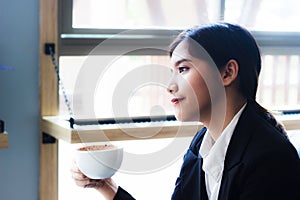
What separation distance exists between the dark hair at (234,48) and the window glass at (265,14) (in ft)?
3.38

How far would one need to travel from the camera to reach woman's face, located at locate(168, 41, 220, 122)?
4.17 ft

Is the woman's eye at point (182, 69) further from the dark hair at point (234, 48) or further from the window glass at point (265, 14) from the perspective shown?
the window glass at point (265, 14)

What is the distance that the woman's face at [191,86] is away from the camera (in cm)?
127

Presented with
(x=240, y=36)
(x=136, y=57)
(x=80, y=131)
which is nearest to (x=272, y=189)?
(x=240, y=36)

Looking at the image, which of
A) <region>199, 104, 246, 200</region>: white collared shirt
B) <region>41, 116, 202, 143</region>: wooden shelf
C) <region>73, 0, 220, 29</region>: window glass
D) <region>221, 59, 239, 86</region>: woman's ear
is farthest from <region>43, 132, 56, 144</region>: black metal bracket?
<region>221, 59, 239, 86</region>: woman's ear

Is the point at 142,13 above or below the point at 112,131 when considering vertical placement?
above

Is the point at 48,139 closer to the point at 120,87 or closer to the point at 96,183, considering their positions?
the point at 120,87

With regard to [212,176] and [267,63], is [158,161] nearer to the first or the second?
[212,176]

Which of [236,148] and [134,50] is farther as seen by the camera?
[134,50]

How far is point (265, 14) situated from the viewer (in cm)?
242

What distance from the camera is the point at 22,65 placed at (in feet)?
6.35

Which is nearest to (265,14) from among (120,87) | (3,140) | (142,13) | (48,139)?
(142,13)

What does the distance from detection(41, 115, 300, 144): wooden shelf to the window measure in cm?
8

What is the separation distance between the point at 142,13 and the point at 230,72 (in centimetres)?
99
